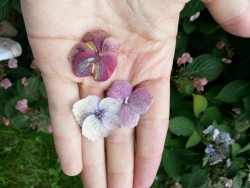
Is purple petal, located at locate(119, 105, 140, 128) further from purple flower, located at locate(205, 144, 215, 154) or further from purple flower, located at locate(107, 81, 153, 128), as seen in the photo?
purple flower, located at locate(205, 144, 215, 154)

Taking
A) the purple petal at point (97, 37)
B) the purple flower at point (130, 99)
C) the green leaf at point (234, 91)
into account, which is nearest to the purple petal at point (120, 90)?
the purple flower at point (130, 99)

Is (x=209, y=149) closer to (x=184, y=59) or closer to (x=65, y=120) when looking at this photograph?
(x=184, y=59)

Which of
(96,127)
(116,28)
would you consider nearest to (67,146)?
(96,127)

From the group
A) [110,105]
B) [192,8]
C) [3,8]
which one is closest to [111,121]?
[110,105]

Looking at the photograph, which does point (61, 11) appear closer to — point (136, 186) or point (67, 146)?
point (67, 146)

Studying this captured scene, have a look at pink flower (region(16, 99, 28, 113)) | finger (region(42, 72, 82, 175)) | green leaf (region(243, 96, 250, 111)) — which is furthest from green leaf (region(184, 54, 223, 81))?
pink flower (region(16, 99, 28, 113))

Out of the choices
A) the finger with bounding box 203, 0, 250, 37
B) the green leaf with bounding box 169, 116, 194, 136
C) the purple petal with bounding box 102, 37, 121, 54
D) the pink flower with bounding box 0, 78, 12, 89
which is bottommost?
the green leaf with bounding box 169, 116, 194, 136
